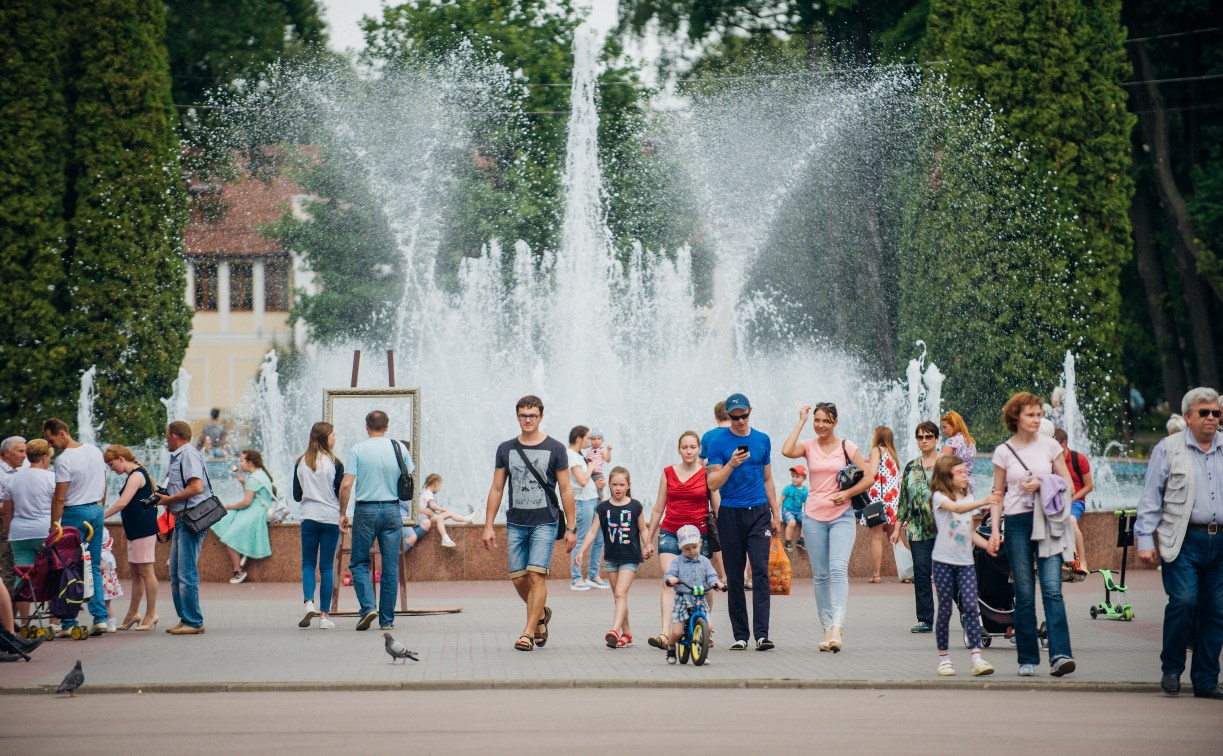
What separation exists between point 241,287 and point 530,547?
5769 cm

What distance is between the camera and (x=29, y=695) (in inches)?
380

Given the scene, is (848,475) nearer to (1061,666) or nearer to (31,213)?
(1061,666)

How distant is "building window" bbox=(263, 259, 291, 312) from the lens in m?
65.9

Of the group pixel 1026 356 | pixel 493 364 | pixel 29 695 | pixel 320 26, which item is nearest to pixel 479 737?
pixel 29 695

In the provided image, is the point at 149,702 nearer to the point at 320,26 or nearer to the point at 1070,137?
the point at 1070,137

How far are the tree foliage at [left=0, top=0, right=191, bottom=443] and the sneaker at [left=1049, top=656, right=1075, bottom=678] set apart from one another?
27.5 meters

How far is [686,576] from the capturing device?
35.6ft

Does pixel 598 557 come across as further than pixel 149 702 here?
Yes

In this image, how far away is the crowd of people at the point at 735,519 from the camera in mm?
9461

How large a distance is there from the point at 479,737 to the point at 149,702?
2.41m

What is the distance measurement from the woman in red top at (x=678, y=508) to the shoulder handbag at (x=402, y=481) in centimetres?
233

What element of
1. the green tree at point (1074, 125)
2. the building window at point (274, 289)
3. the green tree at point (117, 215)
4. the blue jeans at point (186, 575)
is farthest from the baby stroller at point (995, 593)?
the building window at point (274, 289)

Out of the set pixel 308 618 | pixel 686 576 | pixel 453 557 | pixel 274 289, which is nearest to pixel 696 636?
pixel 686 576

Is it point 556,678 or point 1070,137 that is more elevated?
point 1070,137
